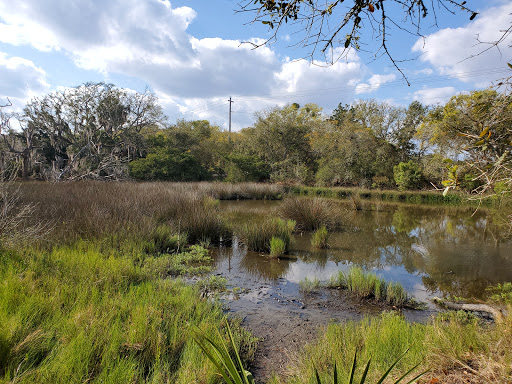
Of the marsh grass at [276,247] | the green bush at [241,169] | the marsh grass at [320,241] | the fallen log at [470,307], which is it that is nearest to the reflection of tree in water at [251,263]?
the marsh grass at [276,247]

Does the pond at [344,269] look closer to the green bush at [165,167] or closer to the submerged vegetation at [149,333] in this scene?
the submerged vegetation at [149,333]

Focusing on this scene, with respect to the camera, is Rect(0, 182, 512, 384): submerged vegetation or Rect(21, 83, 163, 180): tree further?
Rect(21, 83, 163, 180): tree

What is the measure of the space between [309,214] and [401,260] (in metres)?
3.21

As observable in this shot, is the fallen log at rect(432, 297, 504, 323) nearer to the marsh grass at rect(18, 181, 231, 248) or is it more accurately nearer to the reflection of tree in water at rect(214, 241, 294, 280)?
the reflection of tree in water at rect(214, 241, 294, 280)

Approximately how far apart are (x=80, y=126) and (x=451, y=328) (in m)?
28.9

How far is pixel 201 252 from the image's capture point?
21.0ft

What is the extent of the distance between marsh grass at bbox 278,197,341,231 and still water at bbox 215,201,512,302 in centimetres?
41

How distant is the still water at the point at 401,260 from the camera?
5.48 meters

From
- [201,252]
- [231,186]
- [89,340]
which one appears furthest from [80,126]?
[89,340]

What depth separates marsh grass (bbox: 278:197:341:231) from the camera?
9.73 meters

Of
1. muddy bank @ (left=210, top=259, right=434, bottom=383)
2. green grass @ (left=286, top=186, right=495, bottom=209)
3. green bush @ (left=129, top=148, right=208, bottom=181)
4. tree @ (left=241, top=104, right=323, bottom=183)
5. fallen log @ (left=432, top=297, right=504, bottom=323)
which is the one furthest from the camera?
tree @ (left=241, top=104, right=323, bottom=183)

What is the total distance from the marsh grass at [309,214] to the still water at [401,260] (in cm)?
41

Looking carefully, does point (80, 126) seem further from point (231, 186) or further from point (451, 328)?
point (451, 328)

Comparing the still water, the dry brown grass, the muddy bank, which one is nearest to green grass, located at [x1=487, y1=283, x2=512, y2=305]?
the still water
